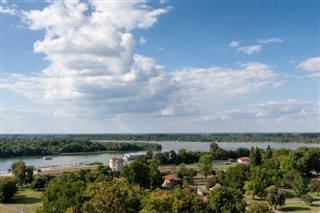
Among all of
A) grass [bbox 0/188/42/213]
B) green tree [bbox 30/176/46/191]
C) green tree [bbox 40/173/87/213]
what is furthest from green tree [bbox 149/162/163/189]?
green tree [bbox 30/176/46/191]

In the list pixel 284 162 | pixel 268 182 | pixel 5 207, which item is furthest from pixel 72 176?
pixel 284 162

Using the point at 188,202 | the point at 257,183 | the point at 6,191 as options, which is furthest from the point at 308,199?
the point at 6,191

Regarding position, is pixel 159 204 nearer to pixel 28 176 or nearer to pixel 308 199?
pixel 308 199

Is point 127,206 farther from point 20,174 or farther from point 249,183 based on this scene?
point 20,174

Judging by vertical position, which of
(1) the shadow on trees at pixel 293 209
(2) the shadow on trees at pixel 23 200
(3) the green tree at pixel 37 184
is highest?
(3) the green tree at pixel 37 184

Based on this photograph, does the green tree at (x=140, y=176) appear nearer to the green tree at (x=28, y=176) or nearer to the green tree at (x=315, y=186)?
the green tree at (x=28, y=176)

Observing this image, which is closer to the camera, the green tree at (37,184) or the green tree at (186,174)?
the green tree at (37,184)

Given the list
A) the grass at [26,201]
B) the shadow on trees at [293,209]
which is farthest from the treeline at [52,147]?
the shadow on trees at [293,209]
